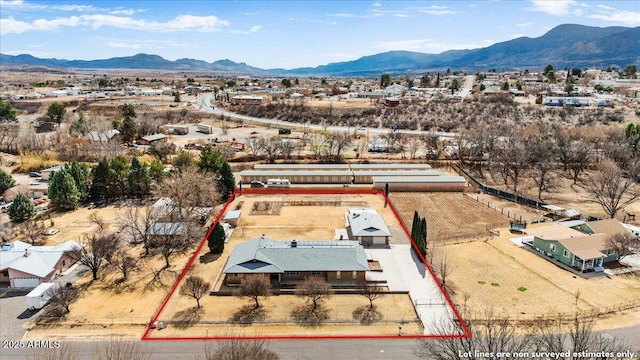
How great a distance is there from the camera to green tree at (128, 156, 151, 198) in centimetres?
4116

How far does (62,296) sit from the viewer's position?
71.9ft

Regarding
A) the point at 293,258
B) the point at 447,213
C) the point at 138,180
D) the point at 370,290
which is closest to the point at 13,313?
the point at 293,258

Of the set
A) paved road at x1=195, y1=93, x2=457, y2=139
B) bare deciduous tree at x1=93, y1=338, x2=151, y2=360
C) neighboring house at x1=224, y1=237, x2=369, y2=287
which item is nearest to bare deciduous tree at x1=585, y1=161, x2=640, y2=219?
neighboring house at x1=224, y1=237, x2=369, y2=287

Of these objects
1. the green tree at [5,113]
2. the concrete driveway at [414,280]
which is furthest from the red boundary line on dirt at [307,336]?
the green tree at [5,113]

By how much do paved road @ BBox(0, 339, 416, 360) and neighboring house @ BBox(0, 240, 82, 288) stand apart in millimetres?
6564

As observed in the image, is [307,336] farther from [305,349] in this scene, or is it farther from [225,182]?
[225,182]

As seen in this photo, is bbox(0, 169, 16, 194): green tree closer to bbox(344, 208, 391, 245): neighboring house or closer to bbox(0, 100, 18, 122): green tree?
bbox(344, 208, 391, 245): neighboring house

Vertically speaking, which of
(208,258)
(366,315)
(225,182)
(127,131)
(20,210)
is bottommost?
(366,315)

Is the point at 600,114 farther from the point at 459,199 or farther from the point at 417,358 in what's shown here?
the point at 417,358

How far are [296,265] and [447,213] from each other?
18.8 m

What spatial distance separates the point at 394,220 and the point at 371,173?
1259 cm

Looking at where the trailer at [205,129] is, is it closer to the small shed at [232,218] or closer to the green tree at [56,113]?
the green tree at [56,113]

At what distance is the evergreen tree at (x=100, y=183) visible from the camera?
40.2m

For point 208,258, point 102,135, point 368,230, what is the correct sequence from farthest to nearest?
point 102,135
point 368,230
point 208,258
